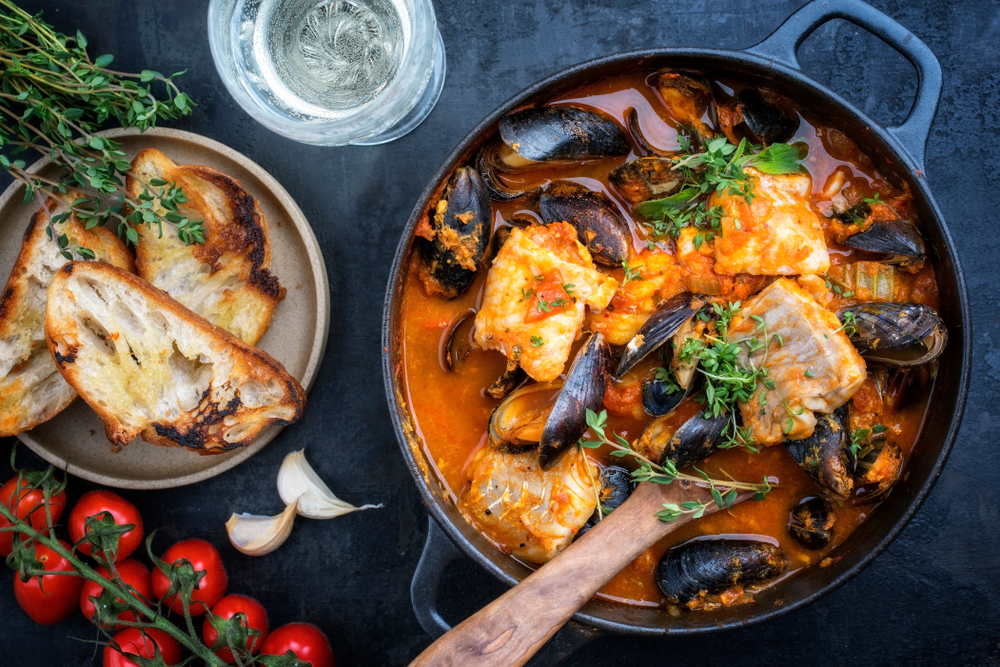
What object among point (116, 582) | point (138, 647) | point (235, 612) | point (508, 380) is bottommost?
point (138, 647)

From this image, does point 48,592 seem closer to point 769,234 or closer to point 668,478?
point 668,478

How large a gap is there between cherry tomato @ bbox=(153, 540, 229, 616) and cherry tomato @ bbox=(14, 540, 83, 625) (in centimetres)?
39

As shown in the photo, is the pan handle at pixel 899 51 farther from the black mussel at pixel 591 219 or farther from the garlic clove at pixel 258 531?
the garlic clove at pixel 258 531

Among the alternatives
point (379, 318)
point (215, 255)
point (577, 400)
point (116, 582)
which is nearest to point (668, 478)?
point (577, 400)

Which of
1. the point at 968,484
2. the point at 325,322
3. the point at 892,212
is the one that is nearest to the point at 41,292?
the point at 325,322

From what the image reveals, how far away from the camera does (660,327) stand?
231cm

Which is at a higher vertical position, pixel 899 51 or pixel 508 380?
pixel 899 51

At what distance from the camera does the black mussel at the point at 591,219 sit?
2.46 m

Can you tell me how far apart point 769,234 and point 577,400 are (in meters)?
0.88

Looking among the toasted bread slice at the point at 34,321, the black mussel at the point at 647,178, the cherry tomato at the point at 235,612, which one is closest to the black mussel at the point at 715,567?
the black mussel at the point at 647,178

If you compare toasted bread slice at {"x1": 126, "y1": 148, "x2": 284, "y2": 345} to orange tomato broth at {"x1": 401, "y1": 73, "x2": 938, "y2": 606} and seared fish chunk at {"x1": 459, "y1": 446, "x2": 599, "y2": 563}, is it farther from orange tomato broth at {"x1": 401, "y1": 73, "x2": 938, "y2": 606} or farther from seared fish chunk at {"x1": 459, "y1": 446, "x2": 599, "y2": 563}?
seared fish chunk at {"x1": 459, "y1": 446, "x2": 599, "y2": 563}

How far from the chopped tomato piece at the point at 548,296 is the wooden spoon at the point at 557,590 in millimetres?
726

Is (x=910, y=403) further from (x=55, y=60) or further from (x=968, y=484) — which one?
(x=55, y=60)

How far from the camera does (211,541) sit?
10.3ft
